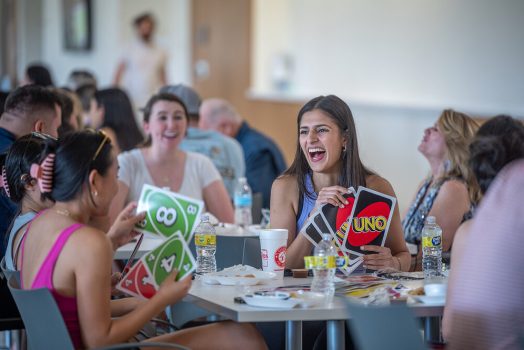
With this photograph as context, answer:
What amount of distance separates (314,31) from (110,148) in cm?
880

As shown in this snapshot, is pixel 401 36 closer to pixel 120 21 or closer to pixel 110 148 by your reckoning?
pixel 120 21

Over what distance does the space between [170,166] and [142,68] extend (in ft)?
20.3

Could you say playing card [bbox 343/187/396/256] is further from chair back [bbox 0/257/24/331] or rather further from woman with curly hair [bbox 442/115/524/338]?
chair back [bbox 0/257/24/331]

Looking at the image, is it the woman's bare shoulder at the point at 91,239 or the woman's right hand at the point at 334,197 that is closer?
the woman's bare shoulder at the point at 91,239

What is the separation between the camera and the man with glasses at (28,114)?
4.49m

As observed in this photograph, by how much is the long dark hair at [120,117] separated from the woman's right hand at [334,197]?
3271 mm

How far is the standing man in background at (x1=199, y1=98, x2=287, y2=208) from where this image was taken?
7.23 m

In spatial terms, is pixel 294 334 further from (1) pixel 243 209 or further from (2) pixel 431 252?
(1) pixel 243 209

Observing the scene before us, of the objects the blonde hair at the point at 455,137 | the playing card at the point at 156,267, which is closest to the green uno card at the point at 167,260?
the playing card at the point at 156,267

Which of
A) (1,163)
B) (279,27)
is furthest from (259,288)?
(279,27)

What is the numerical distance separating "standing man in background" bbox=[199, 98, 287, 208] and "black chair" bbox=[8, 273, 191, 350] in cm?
417

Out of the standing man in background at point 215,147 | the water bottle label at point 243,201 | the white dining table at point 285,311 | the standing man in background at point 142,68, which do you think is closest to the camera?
the white dining table at point 285,311

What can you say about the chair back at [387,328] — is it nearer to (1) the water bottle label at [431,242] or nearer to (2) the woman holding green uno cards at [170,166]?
(1) the water bottle label at [431,242]

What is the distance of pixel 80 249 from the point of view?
283cm
